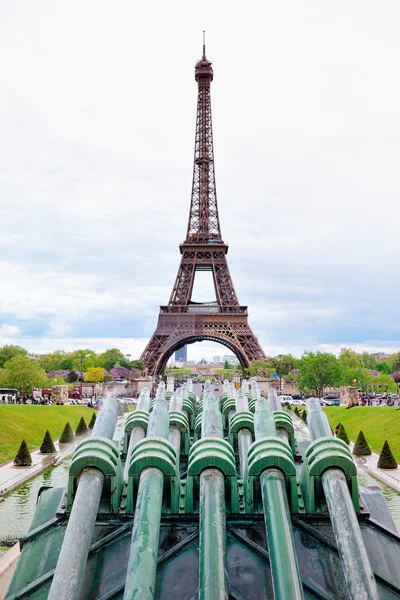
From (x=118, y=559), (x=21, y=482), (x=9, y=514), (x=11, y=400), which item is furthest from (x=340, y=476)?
(x=11, y=400)

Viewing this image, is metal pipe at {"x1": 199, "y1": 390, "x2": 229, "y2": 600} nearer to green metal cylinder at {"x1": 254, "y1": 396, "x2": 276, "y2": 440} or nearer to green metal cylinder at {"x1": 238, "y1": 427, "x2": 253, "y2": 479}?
green metal cylinder at {"x1": 254, "y1": 396, "x2": 276, "y2": 440}

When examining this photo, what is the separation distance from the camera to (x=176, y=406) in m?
10.9

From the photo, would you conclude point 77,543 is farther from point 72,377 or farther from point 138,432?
point 72,377

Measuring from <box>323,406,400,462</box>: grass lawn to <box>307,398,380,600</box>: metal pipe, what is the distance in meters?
22.8

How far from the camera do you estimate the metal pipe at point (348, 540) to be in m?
4.48

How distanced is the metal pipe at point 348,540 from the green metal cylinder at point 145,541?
1711mm

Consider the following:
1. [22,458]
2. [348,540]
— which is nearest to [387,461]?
[22,458]

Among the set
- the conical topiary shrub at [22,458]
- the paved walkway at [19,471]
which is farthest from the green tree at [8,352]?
the conical topiary shrub at [22,458]

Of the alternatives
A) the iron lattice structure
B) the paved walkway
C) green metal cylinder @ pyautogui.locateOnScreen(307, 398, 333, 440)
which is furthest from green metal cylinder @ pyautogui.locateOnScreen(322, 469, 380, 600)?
the iron lattice structure

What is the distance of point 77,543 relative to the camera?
514 cm

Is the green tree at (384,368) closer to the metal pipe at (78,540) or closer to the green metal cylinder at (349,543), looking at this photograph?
the green metal cylinder at (349,543)

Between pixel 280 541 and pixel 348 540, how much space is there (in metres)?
0.63

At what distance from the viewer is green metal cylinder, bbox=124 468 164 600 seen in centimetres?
445

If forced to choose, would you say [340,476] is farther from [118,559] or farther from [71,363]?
[71,363]
